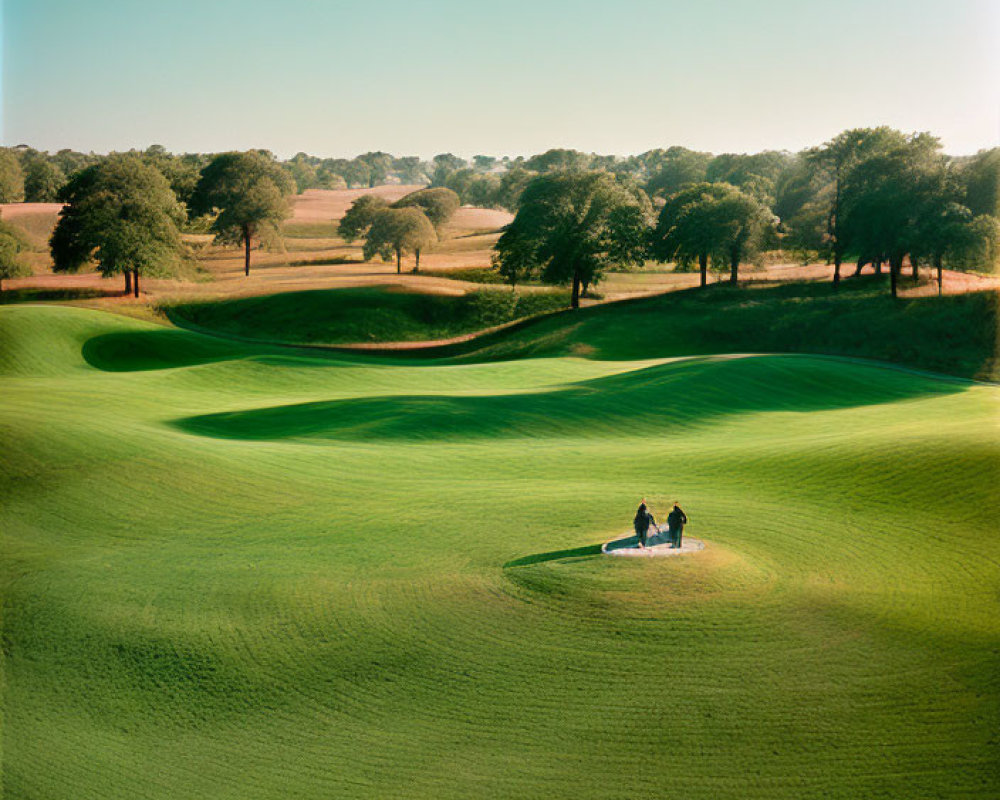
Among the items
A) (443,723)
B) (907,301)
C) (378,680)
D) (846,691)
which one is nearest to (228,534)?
(378,680)

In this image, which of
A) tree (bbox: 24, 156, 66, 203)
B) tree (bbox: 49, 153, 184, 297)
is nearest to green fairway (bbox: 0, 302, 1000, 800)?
tree (bbox: 49, 153, 184, 297)

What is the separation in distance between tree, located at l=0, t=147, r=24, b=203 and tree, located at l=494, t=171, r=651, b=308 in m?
108

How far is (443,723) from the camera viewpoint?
15.3 metres

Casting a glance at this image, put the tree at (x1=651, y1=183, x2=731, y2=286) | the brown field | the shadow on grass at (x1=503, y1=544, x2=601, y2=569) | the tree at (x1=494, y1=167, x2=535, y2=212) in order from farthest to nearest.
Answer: the tree at (x1=494, y1=167, x2=535, y2=212), the brown field, the tree at (x1=651, y1=183, x2=731, y2=286), the shadow on grass at (x1=503, y1=544, x2=601, y2=569)

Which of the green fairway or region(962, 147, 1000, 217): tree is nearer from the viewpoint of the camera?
the green fairway

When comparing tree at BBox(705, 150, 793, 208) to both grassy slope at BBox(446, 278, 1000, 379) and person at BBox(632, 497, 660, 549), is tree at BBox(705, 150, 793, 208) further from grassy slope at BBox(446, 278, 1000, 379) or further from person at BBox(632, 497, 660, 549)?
person at BBox(632, 497, 660, 549)

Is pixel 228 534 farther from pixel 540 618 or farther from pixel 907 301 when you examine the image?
pixel 907 301

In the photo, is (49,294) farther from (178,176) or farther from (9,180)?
(9,180)

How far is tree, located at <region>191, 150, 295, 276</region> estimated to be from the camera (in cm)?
10450

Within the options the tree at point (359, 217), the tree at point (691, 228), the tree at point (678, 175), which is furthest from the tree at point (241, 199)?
the tree at point (678, 175)

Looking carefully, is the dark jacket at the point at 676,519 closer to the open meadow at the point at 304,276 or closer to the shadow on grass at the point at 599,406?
the shadow on grass at the point at 599,406

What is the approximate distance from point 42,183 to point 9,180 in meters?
9.98

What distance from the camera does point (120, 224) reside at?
264 ft

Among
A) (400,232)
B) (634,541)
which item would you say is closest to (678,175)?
(400,232)
